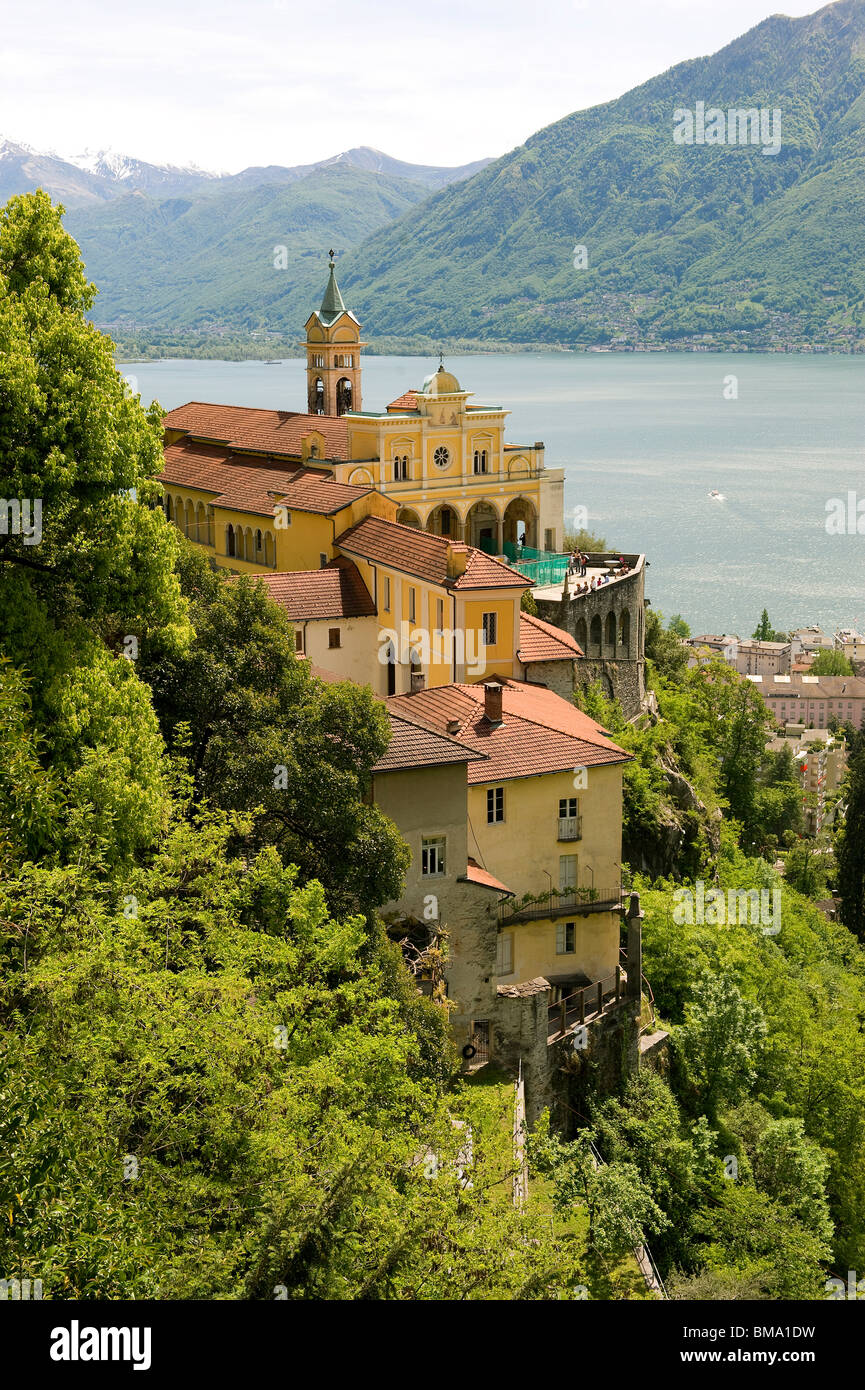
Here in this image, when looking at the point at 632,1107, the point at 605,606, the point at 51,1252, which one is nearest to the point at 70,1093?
the point at 51,1252

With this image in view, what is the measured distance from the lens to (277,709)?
2355 centimetres

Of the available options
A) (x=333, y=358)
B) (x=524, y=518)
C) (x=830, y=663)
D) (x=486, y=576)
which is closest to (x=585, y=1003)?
(x=486, y=576)

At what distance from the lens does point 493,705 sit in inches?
1154

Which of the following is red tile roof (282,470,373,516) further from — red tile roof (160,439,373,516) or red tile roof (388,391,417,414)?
red tile roof (388,391,417,414)

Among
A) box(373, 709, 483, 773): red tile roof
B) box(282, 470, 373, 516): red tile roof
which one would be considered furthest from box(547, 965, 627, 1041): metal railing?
box(282, 470, 373, 516): red tile roof

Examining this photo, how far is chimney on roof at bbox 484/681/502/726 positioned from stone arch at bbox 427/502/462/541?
71.4 ft

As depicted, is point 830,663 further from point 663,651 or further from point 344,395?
point 344,395

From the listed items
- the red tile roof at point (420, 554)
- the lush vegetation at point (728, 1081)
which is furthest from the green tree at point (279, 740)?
the red tile roof at point (420, 554)

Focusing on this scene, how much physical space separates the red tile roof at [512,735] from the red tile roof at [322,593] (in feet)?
31.1

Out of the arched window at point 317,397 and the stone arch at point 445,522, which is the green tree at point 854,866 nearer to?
the stone arch at point 445,522

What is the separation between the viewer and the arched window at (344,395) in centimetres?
6222

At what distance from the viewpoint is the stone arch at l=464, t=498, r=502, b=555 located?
171 feet

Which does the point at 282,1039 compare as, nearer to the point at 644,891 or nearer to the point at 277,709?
the point at 277,709
